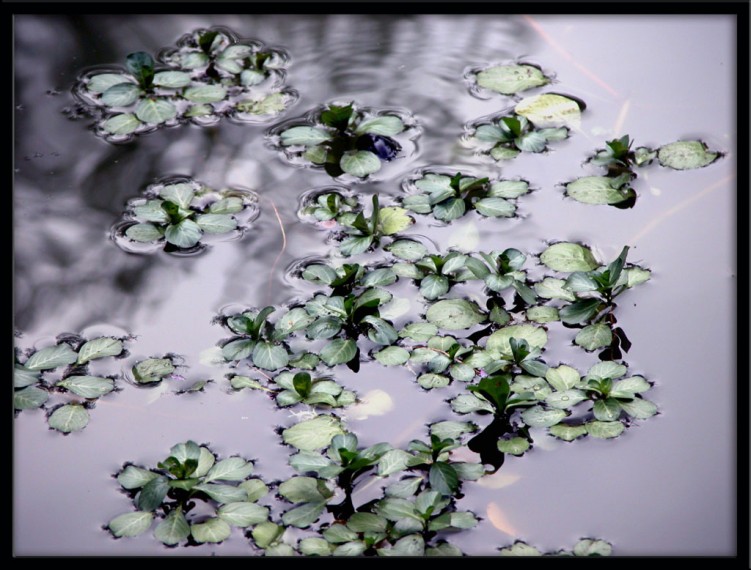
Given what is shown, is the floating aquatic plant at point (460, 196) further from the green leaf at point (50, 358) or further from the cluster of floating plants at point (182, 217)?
the green leaf at point (50, 358)

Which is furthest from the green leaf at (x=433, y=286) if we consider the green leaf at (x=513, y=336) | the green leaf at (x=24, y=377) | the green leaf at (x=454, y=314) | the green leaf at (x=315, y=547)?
the green leaf at (x=24, y=377)

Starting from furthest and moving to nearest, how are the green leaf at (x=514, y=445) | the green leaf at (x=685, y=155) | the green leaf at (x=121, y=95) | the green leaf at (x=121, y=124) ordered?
the green leaf at (x=121, y=95) < the green leaf at (x=121, y=124) < the green leaf at (x=685, y=155) < the green leaf at (x=514, y=445)

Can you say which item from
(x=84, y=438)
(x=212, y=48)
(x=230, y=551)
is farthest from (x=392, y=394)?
(x=212, y=48)

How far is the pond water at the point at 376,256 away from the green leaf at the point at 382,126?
0.35ft

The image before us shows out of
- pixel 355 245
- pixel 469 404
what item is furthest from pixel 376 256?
pixel 469 404

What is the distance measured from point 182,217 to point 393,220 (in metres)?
0.70

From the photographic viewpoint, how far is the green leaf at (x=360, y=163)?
127 inches

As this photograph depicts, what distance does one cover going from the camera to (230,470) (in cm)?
223

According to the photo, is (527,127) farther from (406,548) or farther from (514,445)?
(406,548)

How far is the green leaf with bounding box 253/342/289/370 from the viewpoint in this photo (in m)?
2.51

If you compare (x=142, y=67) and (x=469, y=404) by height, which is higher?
(x=142, y=67)

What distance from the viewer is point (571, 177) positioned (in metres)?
3.19

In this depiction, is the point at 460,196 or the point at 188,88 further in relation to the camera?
the point at 188,88

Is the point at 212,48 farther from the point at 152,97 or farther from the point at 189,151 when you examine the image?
the point at 189,151
